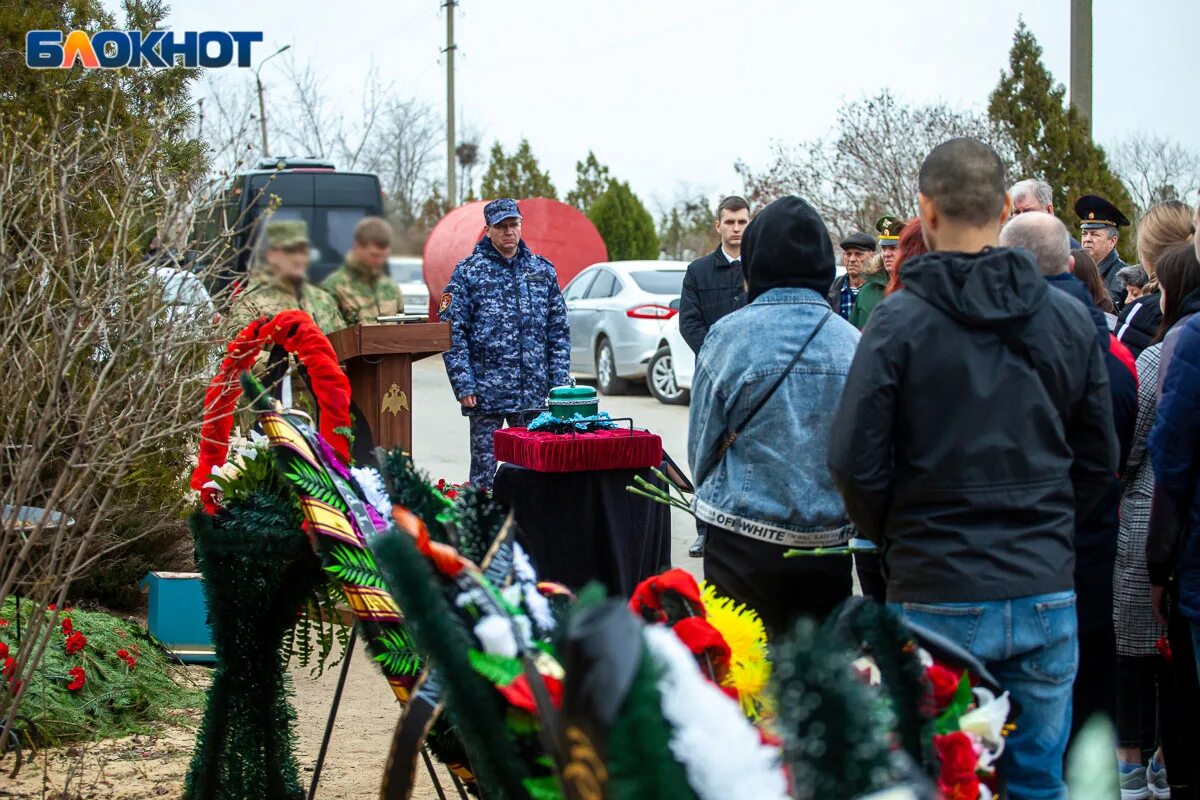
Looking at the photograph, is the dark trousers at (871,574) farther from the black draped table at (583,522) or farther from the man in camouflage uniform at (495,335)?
the man in camouflage uniform at (495,335)

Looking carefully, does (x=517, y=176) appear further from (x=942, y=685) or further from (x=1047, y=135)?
(x=942, y=685)

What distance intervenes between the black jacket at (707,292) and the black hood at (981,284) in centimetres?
500

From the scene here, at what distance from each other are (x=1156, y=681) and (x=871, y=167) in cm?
1602

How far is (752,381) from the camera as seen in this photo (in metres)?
3.71

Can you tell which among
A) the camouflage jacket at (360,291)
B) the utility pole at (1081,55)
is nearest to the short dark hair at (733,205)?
the camouflage jacket at (360,291)

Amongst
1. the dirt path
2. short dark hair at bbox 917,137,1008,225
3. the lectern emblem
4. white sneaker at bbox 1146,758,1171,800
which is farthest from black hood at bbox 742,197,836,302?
the lectern emblem

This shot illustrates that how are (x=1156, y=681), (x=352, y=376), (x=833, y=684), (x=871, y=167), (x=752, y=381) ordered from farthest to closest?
(x=871, y=167)
(x=352, y=376)
(x=1156, y=681)
(x=752, y=381)
(x=833, y=684)

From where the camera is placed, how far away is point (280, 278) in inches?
230

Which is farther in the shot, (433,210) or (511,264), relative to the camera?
(433,210)

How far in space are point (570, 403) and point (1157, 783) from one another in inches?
110

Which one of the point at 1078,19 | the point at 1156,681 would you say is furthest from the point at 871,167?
the point at 1156,681

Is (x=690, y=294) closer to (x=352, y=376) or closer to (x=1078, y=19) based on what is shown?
(x=352, y=376)

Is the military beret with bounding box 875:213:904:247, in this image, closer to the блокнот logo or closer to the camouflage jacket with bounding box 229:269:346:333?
the camouflage jacket with bounding box 229:269:346:333

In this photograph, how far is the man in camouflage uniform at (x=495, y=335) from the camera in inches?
296
